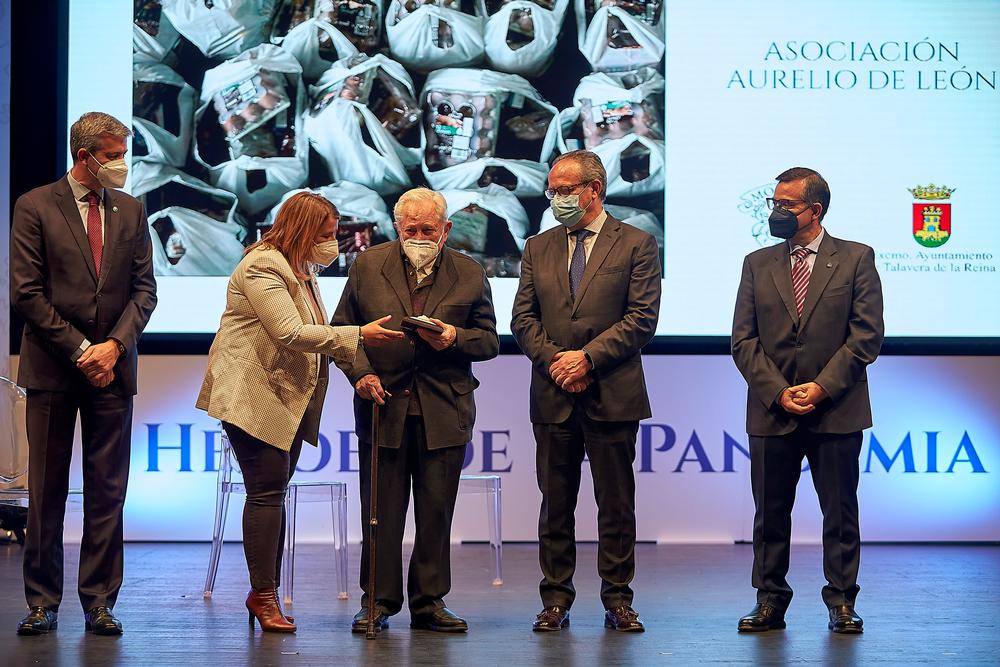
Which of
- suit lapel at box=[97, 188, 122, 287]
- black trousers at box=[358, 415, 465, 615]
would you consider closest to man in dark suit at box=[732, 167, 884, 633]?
black trousers at box=[358, 415, 465, 615]

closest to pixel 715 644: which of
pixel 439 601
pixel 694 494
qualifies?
pixel 439 601

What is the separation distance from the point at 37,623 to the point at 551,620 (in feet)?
A: 5.44

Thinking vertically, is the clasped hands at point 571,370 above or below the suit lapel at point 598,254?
→ below

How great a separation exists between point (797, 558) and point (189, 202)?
3.52 metres

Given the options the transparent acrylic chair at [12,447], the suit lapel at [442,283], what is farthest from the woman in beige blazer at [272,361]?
the transparent acrylic chair at [12,447]

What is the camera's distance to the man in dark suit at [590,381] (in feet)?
13.5

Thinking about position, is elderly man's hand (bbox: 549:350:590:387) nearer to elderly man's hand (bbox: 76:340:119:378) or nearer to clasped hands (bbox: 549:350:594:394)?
clasped hands (bbox: 549:350:594:394)

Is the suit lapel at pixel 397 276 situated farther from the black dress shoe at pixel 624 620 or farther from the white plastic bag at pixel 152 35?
the white plastic bag at pixel 152 35

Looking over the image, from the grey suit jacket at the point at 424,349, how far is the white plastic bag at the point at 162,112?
2.47 m

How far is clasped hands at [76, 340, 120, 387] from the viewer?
3836mm

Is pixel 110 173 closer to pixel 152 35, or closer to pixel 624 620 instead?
pixel 624 620

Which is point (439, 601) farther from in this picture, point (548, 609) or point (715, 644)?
point (715, 644)

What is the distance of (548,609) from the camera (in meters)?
4.11

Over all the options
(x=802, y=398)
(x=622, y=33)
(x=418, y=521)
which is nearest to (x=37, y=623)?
(x=418, y=521)
